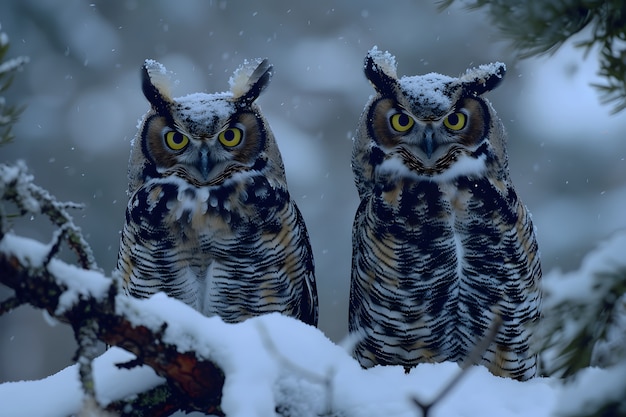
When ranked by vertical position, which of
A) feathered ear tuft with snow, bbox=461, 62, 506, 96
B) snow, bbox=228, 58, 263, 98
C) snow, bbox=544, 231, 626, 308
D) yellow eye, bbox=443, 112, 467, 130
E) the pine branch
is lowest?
the pine branch

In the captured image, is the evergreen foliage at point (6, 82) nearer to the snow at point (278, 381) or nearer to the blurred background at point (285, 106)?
the snow at point (278, 381)

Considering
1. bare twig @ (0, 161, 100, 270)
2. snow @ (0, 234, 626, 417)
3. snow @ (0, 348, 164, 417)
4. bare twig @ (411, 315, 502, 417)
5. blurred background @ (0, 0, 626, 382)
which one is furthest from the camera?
blurred background @ (0, 0, 626, 382)

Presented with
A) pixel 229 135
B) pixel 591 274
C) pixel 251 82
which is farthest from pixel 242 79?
pixel 591 274

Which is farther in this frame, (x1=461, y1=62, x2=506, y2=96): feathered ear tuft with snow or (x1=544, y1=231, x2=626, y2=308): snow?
(x1=461, y1=62, x2=506, y2=96): feathered ear tuft with snow

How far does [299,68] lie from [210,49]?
1134mm

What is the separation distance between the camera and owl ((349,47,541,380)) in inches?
91.4

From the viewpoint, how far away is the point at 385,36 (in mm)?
9539

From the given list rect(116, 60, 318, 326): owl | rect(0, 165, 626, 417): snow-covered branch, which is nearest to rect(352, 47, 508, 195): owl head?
rect(116, 60, 318, 326): owl

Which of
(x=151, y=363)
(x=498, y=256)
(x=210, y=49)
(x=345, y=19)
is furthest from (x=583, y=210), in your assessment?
(x=151, y=363)

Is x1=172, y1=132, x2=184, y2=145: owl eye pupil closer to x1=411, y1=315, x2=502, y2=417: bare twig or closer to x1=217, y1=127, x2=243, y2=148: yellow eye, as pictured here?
x1=217, y1=127, x2=243, y2=148: yellow eye

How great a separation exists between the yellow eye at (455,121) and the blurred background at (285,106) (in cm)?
533

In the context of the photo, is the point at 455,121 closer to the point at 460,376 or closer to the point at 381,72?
the point at 381,72

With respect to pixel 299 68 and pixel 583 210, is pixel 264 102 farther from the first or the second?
pixel 583 210

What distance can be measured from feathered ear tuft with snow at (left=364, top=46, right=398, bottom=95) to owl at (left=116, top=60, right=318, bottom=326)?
1.03 feet
